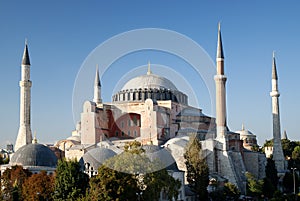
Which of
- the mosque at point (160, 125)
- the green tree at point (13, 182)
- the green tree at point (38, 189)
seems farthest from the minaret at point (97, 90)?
the green tree at point (38, 189)

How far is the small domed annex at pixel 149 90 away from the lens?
32.9 m

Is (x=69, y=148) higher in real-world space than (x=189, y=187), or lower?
higher

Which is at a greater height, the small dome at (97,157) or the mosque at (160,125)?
the mosque at (160,125)

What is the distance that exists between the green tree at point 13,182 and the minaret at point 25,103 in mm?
7192

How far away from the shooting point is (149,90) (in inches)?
1298

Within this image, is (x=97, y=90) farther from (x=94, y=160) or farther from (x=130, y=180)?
(x=130, y=180)

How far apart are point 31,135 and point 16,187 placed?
9457 mm

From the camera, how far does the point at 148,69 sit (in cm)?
3566

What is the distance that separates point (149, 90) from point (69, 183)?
1606cm

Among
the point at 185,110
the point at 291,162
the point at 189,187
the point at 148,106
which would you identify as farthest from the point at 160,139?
the point at 291,162

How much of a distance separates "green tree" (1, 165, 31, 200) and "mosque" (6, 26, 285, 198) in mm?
6931

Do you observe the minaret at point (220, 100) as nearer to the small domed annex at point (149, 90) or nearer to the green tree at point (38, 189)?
the small domed annex at point (149, 90)

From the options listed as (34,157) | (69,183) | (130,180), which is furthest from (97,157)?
(130,180)

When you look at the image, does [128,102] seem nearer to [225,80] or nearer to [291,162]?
[225,80]
